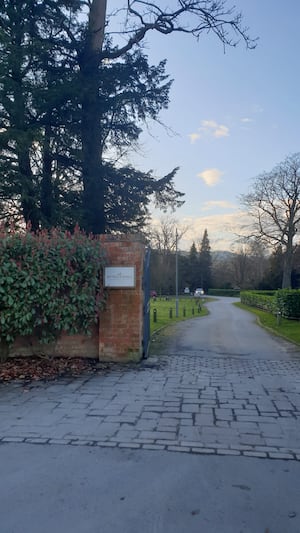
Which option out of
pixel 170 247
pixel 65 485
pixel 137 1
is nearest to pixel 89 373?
pixel 65 485

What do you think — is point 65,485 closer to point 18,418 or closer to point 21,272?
point 18,418

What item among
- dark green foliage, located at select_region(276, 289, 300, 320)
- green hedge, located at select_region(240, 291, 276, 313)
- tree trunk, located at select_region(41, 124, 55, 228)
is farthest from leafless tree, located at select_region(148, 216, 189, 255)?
tree trunk, located at select_region(41, 124, 55, 228)

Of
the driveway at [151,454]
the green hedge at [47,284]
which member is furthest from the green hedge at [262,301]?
the driveway at [151,454]

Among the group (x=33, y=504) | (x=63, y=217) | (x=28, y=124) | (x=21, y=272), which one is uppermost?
(x=28, y=124)

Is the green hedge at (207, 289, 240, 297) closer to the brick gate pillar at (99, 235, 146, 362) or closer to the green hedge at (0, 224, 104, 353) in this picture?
the brick gate pillar at (99, 235, 146, 362)

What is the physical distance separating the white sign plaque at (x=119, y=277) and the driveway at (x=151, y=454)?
155cm

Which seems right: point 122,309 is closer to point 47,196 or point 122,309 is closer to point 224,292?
point 47,196

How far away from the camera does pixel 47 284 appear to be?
5.95 metres

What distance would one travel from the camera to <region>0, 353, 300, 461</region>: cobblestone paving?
3.59m

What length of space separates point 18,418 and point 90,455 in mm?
1292

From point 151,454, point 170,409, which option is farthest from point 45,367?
point 151,454

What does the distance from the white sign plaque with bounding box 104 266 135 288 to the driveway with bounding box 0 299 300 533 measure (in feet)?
5.08

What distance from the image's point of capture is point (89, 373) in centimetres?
613

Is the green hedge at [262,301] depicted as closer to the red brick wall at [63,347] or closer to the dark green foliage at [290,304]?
the dark green foliage at [290,304]
